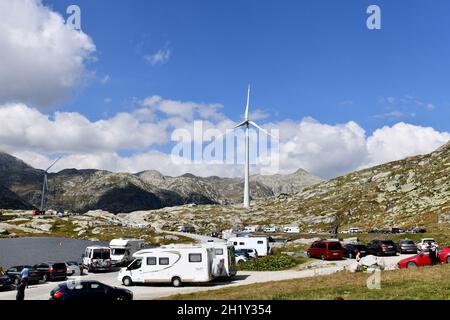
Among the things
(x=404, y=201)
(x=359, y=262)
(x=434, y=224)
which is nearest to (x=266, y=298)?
(x=359, y=262)

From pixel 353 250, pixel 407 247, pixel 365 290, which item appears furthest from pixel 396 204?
pixel 365 290

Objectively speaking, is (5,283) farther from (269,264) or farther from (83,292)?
(269,264)

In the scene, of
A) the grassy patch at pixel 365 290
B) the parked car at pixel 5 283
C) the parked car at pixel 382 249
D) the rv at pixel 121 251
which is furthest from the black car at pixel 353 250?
the parked car at pixel 5 283


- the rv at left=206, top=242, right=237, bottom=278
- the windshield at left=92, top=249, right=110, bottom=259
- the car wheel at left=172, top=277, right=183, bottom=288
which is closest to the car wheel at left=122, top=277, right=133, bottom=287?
the car wheel at left=172, top=277, right=183, bottom=288

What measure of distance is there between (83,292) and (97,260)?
30.3 m

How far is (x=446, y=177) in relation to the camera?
16188 centimetres

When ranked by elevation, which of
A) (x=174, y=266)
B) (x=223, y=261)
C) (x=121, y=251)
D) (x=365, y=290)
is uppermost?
(x=121, y=251)

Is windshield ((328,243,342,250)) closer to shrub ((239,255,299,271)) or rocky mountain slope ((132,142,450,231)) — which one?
shrub ((239,255,299,271))

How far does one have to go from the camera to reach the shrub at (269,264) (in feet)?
177

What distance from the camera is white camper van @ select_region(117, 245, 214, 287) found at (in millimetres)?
38812

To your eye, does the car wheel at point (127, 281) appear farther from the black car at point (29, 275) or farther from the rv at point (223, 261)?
the black car at point (29, 275)

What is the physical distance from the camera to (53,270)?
48.4 meters
